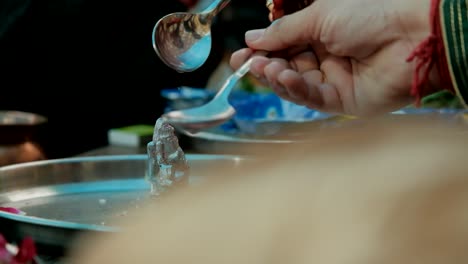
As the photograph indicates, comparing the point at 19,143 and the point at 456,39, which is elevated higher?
the point at 456,39

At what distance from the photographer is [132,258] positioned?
0.26 metres

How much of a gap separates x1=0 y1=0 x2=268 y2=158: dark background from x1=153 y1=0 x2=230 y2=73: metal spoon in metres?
1.47

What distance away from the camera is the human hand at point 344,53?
970mm

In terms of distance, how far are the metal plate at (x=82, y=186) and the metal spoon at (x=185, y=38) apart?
0.15m

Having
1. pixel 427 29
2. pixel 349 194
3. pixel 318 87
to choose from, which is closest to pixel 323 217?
pixel 349 194

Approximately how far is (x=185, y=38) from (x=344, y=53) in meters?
0.24

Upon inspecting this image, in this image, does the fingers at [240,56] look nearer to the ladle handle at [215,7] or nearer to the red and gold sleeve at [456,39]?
the ladle handle at [215,7]

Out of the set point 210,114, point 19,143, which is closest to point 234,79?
point 210,114

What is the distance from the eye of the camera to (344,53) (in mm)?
1049

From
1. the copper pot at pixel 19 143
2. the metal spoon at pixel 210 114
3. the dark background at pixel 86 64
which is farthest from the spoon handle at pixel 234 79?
the dark background at pixel 86 64

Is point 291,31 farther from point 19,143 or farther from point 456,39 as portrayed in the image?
point 19,143

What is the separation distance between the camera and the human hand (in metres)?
0.97

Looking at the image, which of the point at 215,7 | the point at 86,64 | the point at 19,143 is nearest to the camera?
the point at 215,7

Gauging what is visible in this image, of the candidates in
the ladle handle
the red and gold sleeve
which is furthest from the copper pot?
the red and gold sleeve
